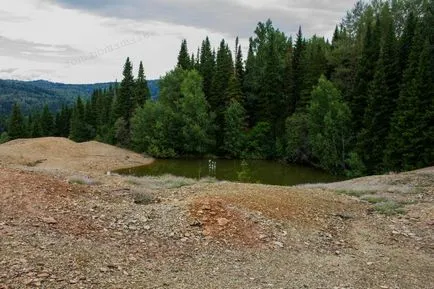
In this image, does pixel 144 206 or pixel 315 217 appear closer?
pixel 144 206

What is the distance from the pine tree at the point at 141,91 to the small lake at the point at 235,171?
17.3 m

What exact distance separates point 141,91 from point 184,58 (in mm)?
9870

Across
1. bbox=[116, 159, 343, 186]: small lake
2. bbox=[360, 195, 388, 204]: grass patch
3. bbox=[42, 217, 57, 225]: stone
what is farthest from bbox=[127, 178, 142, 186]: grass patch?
bbox=[116, 159, 343, 186]: small lake

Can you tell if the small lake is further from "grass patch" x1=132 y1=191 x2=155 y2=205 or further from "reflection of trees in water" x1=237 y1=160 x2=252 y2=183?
"grass patch" x1=132 y1=191 x2=155 y2=205

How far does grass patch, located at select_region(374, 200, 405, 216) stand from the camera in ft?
56.5

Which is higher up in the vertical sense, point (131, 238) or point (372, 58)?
point (372, 58)

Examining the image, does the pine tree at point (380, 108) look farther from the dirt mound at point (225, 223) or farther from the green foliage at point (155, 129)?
the dirt mound at point (225, 223)

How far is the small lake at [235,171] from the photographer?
4891 cm

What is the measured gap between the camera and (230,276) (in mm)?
10523

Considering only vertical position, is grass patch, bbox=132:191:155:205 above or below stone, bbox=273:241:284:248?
above

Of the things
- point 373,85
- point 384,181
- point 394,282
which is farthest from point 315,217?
point 373,85

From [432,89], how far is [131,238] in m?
38.7

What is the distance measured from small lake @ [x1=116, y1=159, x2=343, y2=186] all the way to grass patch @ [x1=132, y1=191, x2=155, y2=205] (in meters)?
29.9

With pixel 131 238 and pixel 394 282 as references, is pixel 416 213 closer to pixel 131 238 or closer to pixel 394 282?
pixel 394 282
